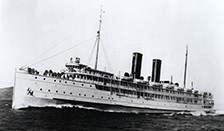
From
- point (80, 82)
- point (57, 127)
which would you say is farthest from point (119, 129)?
point (80, 82)

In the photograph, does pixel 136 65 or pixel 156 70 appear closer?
pixel 136 65

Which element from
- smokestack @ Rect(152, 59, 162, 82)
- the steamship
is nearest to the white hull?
the steamship

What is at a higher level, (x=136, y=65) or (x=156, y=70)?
(x=136, y=65)

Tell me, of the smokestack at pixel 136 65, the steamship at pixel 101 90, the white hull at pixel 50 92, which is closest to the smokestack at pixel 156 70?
the steamship at pixel 101 90

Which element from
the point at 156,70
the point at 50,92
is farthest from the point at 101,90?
the point at 156,70

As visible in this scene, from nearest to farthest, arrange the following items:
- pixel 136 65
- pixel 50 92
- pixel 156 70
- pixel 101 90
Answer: pixel 50 92
pixel 101 90
pixel 136 65
pixel 156 70

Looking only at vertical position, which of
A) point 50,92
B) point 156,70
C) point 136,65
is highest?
point 136,65

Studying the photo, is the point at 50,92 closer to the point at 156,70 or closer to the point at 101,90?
the point at 101,90
